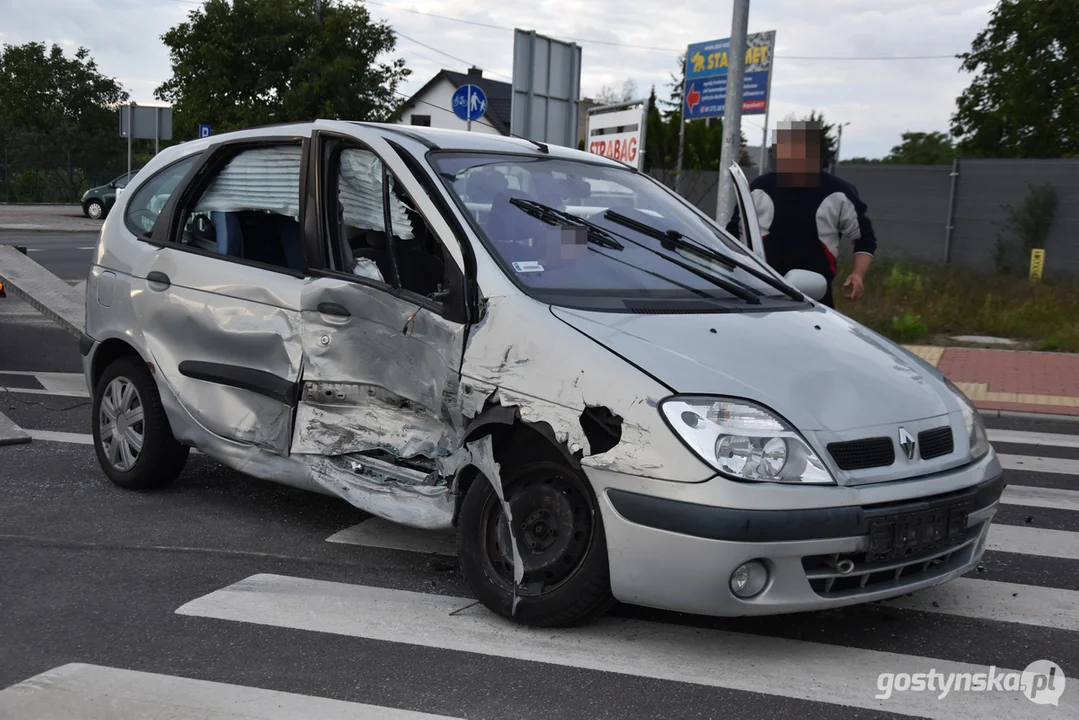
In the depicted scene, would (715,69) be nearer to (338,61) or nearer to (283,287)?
(283,287)

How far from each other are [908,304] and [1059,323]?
2200 mm

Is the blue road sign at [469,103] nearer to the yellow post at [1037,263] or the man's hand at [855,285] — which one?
the man's hand at [855,285]

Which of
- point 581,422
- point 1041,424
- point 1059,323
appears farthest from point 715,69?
point 581,422

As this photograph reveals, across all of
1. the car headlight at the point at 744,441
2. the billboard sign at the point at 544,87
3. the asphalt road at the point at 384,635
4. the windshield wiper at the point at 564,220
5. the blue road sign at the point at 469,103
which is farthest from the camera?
the blue road sign at the point at 469,103

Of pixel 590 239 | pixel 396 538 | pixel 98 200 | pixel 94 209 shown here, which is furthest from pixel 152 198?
pixel 94 209

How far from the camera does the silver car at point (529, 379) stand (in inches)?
136

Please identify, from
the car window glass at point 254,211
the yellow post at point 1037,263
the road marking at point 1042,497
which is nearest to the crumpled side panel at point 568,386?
the car window glass at point 254,211

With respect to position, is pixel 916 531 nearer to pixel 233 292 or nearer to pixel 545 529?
pixel 545 529

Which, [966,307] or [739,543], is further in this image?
[966,307]

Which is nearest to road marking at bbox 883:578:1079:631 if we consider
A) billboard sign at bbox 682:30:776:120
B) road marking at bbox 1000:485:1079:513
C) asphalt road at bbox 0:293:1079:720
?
asphalt road at bbox 0:293:1079:720

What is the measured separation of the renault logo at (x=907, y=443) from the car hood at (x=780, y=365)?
0.17 feet

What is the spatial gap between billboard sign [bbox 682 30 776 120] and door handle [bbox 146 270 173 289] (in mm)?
10608

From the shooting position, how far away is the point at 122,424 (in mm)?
5613

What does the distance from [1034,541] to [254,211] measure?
3858mm
